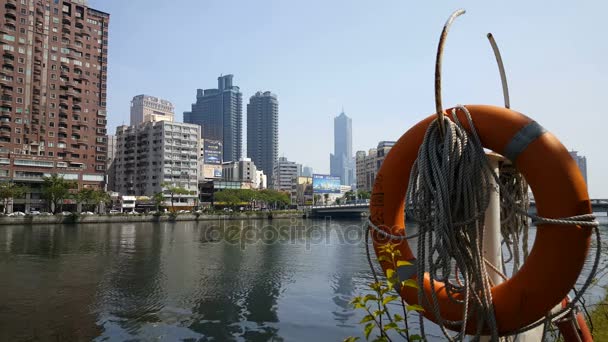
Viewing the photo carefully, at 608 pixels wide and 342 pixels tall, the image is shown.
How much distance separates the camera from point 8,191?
5497cm

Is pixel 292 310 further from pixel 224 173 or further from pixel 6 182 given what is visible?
pixel 224 173

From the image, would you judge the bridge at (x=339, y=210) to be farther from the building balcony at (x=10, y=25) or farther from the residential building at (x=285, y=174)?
the residential building at (x=285, y=174)

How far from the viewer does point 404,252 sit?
13.6 feet

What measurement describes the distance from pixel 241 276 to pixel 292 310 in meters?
5.84

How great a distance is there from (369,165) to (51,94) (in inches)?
4104

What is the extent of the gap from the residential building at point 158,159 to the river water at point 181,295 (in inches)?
2871

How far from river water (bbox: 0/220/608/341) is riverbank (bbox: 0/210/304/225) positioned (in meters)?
31.7

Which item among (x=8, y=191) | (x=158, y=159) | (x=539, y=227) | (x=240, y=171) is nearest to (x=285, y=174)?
(x=240, y=171)

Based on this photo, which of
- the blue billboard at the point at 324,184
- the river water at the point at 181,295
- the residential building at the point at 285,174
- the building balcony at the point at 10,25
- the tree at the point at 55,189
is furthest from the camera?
the residential building at the point at 285,174

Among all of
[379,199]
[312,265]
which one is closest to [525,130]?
[379,199]

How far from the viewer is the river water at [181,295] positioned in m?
10.3

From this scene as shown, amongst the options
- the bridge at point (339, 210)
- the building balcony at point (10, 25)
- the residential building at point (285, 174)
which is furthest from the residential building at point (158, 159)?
the residential building at point (285, 174)

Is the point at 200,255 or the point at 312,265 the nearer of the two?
the point at 312,265

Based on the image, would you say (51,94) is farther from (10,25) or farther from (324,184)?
(324,184)
